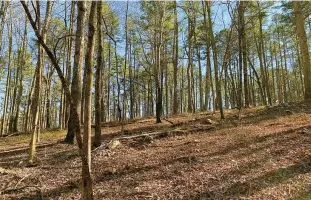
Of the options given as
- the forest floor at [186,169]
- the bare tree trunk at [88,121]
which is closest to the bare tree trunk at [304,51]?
the forest floor at [186,169]

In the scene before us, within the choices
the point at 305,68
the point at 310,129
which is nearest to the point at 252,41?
the point at 305,68

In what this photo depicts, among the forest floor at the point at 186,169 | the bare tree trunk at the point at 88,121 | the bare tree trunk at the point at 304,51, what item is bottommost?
the forest floor at the point at 186,169

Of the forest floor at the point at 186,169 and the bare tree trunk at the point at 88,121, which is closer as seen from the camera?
the bare tree trunk at the point at 88,121

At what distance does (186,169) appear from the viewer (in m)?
5.04

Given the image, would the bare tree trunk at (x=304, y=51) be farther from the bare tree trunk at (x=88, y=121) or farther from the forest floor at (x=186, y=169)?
the bare tree trunk at (x=88, y=121)

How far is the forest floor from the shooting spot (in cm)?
407

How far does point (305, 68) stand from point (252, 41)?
1238cm

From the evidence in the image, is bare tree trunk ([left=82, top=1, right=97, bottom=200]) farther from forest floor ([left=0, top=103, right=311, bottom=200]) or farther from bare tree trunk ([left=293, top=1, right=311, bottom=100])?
bare tree trunk ([left=293, top=1, right=311, bottom=100])

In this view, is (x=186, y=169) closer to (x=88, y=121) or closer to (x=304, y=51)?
(x=88, y=121)

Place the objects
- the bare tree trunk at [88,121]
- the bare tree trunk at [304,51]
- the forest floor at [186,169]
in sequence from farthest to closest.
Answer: the bare tree trunk at [304,51]
the forest floor at [186,169]
the bare tree trunk at [88,121]

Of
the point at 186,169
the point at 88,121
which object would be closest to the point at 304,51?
the point at 186,169

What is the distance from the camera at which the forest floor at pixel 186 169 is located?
4.07 meters

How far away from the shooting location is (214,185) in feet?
13.8

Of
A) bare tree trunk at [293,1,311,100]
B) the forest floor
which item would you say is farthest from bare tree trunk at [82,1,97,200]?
bare tree trunk at [293,1,311,100]
